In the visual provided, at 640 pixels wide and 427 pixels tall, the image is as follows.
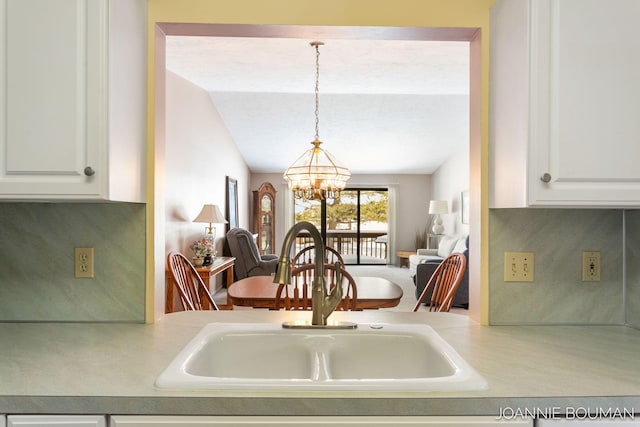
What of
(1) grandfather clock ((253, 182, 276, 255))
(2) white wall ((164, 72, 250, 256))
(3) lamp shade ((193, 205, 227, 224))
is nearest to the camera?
(2) white wall ((164, 72, 250, 256))

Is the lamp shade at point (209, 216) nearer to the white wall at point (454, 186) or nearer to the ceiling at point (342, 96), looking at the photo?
the ceiling at point (342, 96)

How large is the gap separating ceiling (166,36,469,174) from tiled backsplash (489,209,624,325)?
2.62 m

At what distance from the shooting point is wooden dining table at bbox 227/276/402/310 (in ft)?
9.65

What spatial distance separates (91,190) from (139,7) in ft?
2.38

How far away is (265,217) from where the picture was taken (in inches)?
369

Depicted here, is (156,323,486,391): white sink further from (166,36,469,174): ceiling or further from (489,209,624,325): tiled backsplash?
(166,36,469,174): ceiling

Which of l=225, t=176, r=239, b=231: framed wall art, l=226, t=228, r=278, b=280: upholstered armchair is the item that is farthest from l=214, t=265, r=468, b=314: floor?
l=225, t=176, r=239, b=231: framed wall art

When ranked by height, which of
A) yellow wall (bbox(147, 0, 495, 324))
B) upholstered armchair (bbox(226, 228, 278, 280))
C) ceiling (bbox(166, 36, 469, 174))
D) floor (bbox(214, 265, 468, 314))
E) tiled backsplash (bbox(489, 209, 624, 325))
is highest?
ceiling (bbox(166, 36, 469, 174))

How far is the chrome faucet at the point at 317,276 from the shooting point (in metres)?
1.40

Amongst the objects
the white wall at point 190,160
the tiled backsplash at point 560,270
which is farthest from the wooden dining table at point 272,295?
the tiled backsplash at point 560,270

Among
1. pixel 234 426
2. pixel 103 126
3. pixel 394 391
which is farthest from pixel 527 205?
pixel 103 126

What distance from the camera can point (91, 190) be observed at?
1.32m

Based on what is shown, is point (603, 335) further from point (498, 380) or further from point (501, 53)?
point (501, 53)

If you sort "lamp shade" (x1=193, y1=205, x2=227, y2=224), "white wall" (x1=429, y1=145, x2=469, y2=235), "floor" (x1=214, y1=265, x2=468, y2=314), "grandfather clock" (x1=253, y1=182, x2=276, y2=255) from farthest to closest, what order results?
"grandfather clock" (x1=253, y1=182, x2=276, y2=255) < "white wall" (x1=429, y1=145, x2=469, y2=235) < "floor" (x1=214, y1=265, x2=468, y2=314) < "lamp shade" (x1=193, y1=205, x2=227, y2=224)
